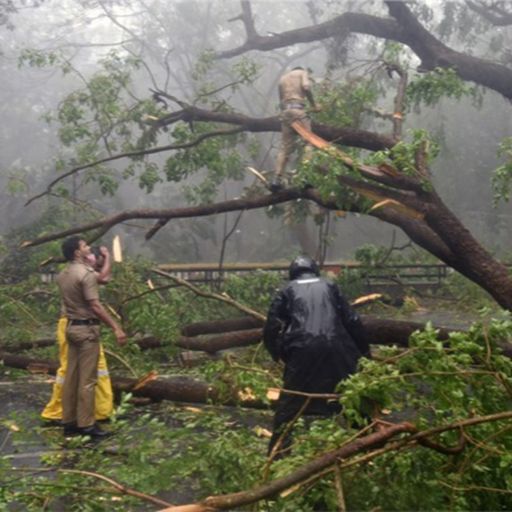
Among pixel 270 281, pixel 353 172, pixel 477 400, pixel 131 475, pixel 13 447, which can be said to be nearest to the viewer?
pixel 477 400

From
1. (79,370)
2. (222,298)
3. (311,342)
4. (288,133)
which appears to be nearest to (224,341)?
(222,298)

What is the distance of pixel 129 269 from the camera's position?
27.8ft

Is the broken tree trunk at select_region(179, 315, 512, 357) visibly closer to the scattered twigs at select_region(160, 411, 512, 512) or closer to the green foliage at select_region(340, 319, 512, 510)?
the green foliage at select_region(340, 319, 512, 510)

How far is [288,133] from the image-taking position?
331 inches

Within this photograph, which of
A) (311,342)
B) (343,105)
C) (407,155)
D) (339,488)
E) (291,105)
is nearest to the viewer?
(339,488)

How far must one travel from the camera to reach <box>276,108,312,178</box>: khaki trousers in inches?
323

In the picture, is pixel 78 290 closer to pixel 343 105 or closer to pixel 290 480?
pixel 290 480

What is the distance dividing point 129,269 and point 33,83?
2540cm

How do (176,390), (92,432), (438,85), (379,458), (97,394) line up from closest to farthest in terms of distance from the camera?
(379,458) → (92,432) → (97,394) → (176,390) → (438,85)

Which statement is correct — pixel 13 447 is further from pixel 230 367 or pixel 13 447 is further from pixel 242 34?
pixel 242 34

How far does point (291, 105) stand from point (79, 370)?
426 cm

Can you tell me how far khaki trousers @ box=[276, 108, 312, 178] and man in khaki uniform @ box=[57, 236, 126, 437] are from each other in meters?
3.19

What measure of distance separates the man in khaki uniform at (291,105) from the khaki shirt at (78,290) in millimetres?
3169

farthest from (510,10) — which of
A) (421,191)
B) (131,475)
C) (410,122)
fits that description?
(131,475)
